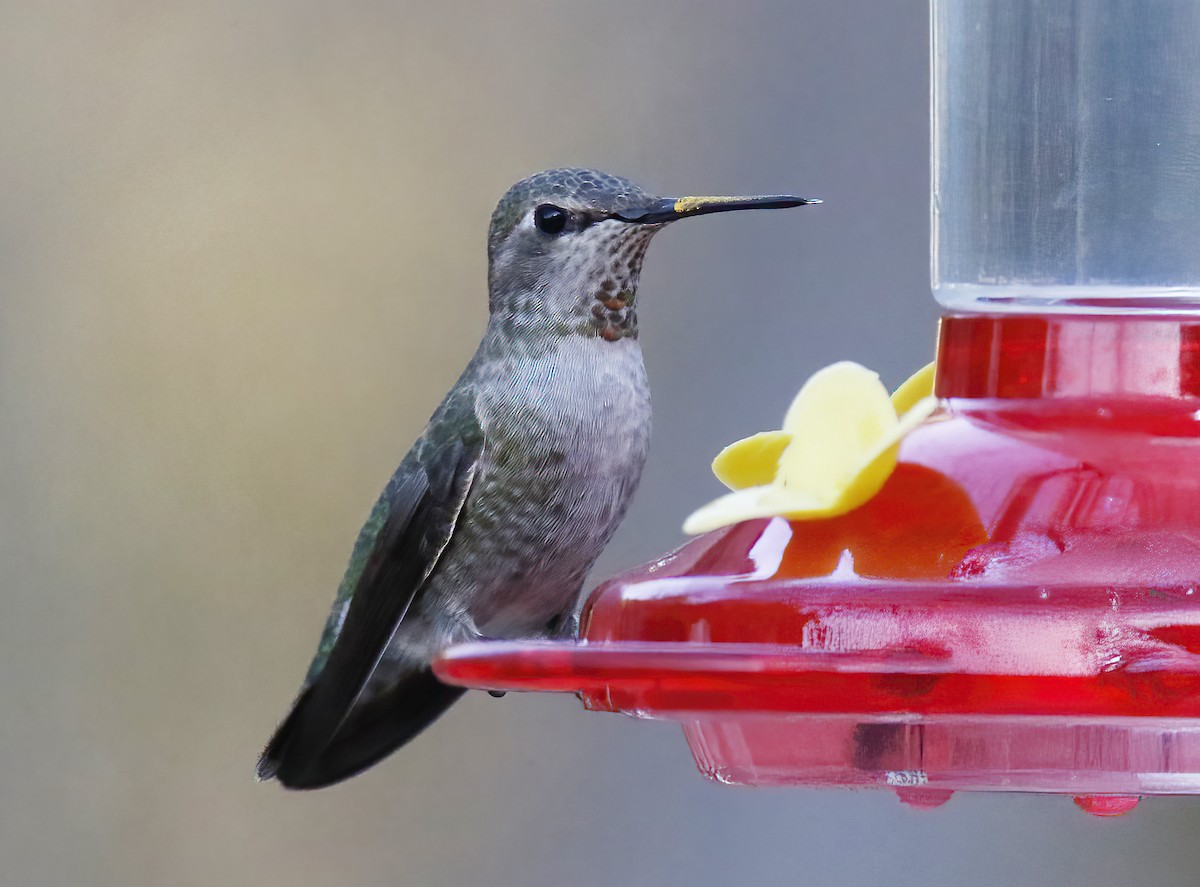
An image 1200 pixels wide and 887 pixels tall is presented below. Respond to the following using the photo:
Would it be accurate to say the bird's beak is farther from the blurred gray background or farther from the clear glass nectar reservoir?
the blurred gray background

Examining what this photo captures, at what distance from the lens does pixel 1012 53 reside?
2309 millimetres

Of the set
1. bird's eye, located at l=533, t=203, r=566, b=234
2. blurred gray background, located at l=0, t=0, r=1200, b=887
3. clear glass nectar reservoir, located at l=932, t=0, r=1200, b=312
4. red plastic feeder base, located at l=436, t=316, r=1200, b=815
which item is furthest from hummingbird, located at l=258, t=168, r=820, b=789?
blurred gray background, located at l=0, t=0, r=1200, b=887

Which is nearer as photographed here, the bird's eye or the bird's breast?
the bird's breast

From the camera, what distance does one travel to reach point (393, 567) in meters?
3.02

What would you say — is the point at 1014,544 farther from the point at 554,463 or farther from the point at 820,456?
the point at 554,463

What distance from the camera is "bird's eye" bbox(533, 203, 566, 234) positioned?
312cm

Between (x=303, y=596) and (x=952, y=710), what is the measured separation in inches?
144

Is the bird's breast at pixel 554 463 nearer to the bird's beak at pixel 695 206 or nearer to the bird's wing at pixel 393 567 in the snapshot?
the bird's wing at pixel 393 567

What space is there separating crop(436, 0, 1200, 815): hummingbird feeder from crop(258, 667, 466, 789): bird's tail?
1.02m

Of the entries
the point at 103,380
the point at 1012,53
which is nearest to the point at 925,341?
the point at 103,380

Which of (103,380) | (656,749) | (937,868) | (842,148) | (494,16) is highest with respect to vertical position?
A: (494,16)

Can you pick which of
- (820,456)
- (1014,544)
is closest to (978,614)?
(1014,544)

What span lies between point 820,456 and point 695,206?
818 mm

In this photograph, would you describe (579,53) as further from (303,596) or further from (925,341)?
(303,596)
